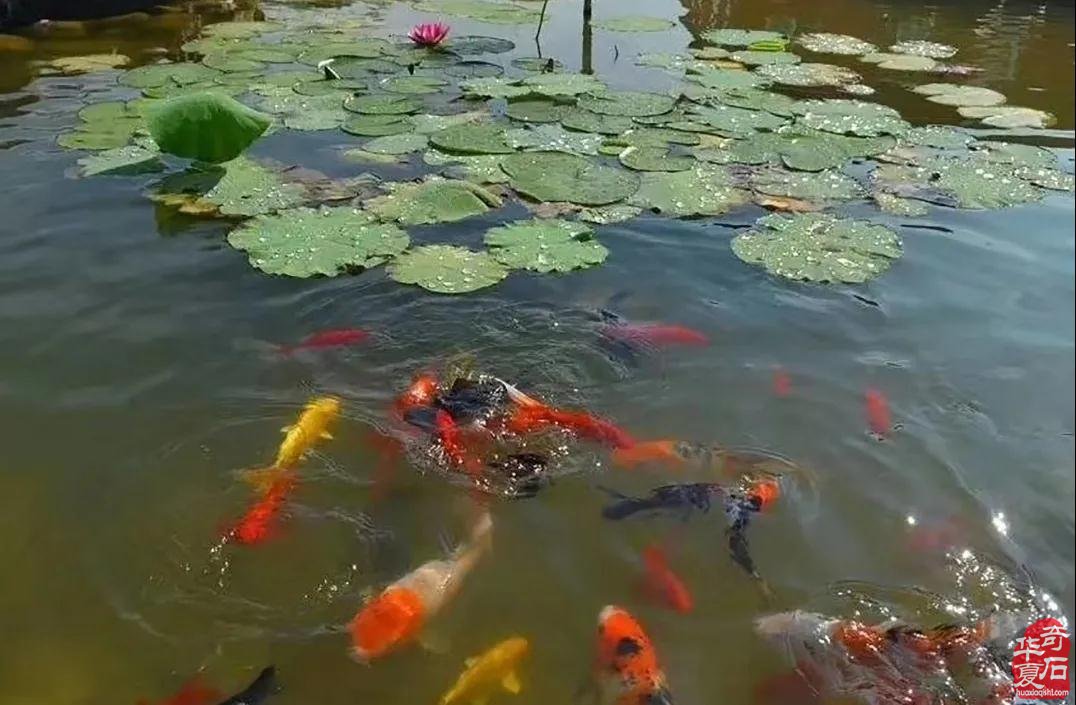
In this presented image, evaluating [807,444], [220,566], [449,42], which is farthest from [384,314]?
[449,42]

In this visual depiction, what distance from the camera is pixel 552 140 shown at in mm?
5918

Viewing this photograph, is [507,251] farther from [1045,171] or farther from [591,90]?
[1045,171]

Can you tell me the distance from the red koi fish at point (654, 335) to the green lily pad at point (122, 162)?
3.05 metres

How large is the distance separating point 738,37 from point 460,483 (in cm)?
649

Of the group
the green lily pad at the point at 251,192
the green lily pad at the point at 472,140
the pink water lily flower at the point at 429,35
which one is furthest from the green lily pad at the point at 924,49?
the green lily pad at the point at 251,192

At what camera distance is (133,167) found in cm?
541

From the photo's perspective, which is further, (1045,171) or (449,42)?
(449,42)

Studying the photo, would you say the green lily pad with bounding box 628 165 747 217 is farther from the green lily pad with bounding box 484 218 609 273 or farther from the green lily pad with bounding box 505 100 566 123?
the green lily pad with bounding box 505 100 566 123

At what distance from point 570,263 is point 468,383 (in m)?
1.11

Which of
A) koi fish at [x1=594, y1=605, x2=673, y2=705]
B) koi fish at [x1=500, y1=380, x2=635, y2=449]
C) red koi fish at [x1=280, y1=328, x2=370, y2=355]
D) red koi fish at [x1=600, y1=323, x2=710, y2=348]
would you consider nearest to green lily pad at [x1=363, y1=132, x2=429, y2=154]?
red koi fish at [x1=280, y1=328, x2=370, y2=355]

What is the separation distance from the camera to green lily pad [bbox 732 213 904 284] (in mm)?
4480

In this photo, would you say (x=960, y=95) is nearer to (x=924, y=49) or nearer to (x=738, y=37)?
(x=924, y=49)

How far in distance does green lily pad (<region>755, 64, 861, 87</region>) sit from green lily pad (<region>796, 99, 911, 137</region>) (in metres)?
0.59

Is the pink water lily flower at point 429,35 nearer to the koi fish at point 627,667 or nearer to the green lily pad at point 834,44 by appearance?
the green lily pad at point 834,44
